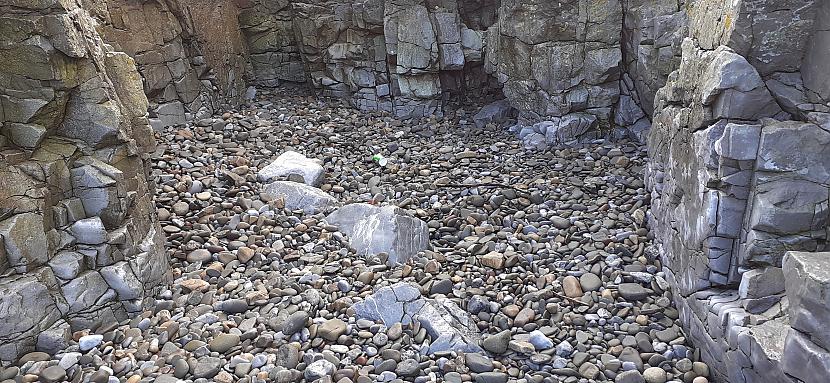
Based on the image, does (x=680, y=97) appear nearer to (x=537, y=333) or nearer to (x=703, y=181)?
(x=703, y=181)

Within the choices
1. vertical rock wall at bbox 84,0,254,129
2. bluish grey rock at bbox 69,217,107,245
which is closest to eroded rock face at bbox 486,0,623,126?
vertical rock wall at bbox 84,0,254,129

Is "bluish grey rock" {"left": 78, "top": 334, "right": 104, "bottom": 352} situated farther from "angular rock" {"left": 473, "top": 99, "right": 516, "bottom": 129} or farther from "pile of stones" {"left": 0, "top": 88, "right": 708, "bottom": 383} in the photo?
"angular rock" {"left": 473, "top": 99, "right": 516, "bottom": 129}

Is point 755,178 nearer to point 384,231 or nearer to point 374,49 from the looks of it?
point 384,231

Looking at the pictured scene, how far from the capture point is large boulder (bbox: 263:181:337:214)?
860 centimetres

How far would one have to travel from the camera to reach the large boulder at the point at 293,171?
943cm

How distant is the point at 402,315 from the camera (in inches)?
234

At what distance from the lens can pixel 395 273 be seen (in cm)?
693

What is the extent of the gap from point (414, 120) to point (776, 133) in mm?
9315

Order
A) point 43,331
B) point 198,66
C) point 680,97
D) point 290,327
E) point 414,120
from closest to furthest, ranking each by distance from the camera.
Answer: point 43,331
point 290,327
point 680,97
point 198,66
point 414,120

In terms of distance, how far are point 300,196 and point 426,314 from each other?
365cm

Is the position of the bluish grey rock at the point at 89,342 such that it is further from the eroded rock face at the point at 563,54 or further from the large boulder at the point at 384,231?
the eroded rock face at the point at 563,54

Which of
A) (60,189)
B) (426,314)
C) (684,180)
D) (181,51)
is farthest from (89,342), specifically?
(181,51)

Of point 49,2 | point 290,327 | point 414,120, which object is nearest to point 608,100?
point 414,120

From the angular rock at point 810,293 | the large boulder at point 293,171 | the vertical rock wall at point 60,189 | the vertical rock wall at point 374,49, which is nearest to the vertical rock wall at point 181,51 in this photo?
the vertical rock wall at point 374,49
